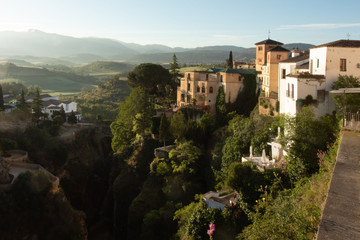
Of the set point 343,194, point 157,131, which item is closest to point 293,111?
point 343,194

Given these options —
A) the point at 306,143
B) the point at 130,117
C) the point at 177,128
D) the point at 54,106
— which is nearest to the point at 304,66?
the point at 306,143

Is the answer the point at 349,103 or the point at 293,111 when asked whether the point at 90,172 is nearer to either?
the point at 293,111

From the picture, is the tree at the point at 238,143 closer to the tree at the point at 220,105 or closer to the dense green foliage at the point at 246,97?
the tree at the point at 220,105

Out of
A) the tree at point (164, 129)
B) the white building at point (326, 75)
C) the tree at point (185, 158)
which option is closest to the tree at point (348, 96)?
the white building at point (326, 75)

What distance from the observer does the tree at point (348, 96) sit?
1688 centimetres

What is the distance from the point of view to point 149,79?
158 feet

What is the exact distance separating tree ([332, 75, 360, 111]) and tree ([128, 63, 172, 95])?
3091 cm

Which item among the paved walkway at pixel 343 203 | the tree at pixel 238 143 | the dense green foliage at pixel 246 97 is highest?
the dense green foliage at pixel 246 97

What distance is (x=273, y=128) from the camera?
24562mm

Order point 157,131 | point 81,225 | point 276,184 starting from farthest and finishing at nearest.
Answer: point 157,131 → point 81,225 → point 276,184

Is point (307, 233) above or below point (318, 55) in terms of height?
below

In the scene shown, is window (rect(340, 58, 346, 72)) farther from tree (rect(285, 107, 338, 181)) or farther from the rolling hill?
the rolling hill

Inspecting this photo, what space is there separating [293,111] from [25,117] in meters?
37.6

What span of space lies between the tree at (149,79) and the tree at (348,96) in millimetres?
30906
